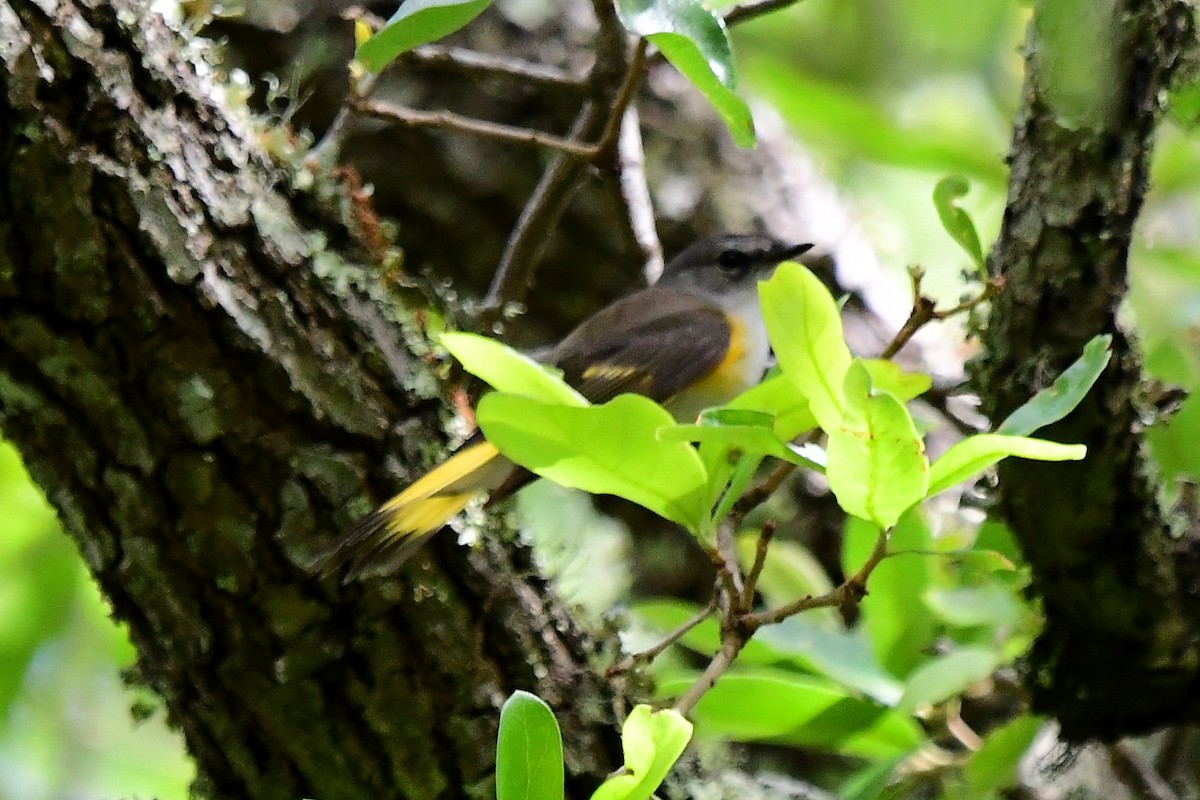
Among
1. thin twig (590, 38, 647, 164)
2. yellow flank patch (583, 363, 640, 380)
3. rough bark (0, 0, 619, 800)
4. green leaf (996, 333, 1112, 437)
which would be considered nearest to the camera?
green leaf (996, 333, 1112, 437)

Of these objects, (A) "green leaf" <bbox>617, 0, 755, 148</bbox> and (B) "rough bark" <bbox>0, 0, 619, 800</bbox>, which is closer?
(A) "green leaf" <bbox>617, 0, 755, 148</bbox>

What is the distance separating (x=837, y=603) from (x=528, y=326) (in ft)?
6.87

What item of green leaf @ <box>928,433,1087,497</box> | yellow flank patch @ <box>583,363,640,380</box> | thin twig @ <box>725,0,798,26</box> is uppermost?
thin twig @ <box>725,0,798,26</box>

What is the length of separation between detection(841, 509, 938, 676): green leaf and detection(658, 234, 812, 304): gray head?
0.77m

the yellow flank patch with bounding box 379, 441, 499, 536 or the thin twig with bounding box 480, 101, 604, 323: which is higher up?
the thin twig with bounding box 480, 101, 604, 323

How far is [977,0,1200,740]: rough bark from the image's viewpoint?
1361 mm

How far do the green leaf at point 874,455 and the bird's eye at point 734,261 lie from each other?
1.60 metres

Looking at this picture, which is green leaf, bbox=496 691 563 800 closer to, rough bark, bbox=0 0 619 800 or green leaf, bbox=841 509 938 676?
rough bark, bbox=0 0 619 800

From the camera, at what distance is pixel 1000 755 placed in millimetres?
1752

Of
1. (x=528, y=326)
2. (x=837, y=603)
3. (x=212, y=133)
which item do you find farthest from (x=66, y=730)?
(x=837, y=603)

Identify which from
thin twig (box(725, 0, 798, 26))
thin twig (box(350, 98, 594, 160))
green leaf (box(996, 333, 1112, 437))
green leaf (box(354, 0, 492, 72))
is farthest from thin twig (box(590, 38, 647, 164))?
green leaf (box(996, 333, 1112, 437))

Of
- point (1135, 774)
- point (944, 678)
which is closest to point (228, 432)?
point (944, 678)

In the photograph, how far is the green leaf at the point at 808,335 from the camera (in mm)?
962

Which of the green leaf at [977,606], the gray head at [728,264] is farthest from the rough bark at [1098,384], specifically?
the gray head at [728,264]
